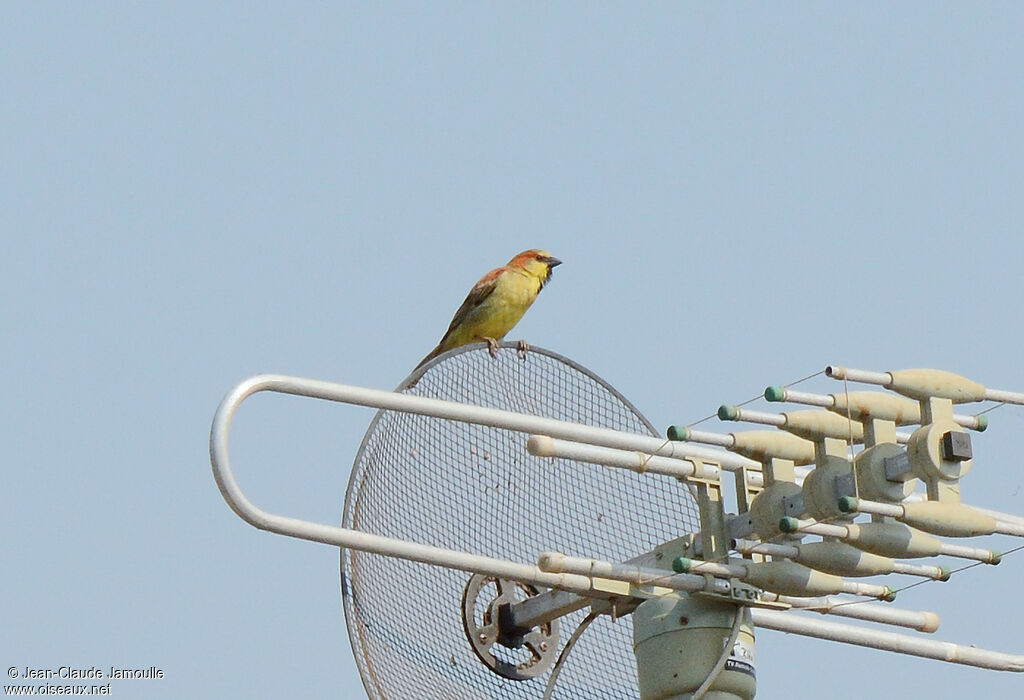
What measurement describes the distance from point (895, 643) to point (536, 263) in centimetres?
682

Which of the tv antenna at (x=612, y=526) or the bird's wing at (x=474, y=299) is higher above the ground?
the bird's wing at (x=474, y=299)

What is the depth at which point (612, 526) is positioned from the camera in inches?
408

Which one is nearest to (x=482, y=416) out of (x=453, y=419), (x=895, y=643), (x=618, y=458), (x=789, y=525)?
(x=453, y=419)

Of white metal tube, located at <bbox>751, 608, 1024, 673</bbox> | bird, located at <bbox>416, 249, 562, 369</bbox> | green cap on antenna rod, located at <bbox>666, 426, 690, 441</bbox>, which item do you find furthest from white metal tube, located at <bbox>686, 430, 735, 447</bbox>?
bird, located at <bbox>416, 249, 562, 369</bbox>

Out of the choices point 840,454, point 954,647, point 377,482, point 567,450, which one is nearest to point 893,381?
point 840,454

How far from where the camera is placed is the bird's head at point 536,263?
52.0 feet

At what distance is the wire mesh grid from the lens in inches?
392

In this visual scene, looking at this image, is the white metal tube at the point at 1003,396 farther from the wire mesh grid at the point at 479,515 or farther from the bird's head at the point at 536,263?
the bird's head at the point at 536,263

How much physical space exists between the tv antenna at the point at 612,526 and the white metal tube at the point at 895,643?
0.04 ft

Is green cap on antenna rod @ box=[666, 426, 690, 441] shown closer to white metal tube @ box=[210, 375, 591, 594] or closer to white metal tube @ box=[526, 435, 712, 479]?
white metal tube @ box=[526, 435, 712, 479]

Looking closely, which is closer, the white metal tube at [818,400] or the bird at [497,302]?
the white metal tube at [818,400]

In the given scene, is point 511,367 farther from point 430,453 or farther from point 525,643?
point 525,643

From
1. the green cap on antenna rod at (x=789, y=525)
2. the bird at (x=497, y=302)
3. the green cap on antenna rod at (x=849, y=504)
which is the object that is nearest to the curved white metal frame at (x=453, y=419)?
the green cap on antenna rod at (x=789, y=525)

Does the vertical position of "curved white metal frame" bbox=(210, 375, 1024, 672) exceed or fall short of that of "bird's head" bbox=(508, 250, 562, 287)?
it falls short
